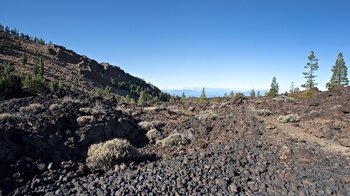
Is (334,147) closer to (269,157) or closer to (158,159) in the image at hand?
(269,157)

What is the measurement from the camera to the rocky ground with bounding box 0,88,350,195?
812 cm

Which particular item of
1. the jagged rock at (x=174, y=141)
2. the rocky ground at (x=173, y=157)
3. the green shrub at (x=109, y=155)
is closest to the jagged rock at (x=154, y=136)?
the rocky ground at (x=173, y=157)

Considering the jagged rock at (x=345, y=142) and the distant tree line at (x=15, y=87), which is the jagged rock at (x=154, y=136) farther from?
the distant tree line at (x=15, y=87)

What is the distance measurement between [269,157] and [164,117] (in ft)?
40.3

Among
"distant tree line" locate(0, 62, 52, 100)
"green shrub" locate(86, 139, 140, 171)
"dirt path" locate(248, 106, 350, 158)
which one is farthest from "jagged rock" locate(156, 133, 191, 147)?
"distant tree line" locate(0, 62, 52, 100)

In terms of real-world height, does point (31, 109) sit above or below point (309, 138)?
above

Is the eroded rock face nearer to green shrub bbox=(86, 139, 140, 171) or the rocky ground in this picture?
the rocky ground

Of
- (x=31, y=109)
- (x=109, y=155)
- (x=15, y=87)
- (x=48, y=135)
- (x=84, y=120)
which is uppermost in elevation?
(x=15, y=87)

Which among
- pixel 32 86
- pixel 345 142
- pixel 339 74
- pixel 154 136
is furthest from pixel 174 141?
pixel 339 74

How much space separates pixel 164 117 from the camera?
22.2 meters

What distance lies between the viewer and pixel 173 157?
11.2 meters

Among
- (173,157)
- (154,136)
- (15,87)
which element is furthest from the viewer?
(15,87)

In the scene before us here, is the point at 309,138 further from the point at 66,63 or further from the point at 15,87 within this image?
the point at 66,63

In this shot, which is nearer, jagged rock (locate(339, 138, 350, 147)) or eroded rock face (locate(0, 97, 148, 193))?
eroded rock face (locate(0, 97, 148, 193))
